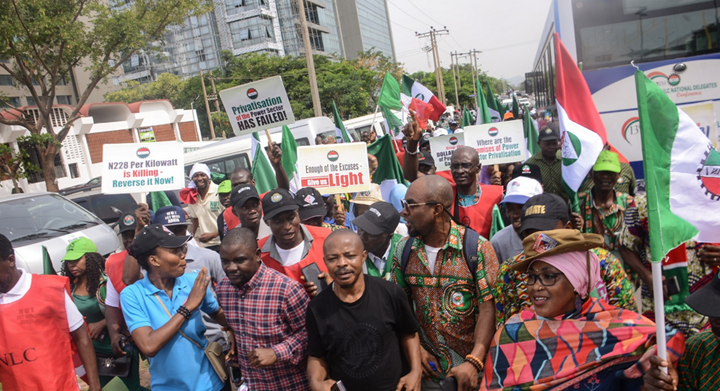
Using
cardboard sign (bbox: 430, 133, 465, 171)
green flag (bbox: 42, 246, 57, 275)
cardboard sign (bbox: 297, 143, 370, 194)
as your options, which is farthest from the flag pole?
cardboard sign (bbox: 430, 133, 465, 171)

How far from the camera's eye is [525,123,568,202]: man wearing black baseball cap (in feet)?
18.1

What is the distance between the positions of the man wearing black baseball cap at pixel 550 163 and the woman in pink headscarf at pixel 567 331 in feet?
10.6

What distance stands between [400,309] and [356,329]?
0.25 m

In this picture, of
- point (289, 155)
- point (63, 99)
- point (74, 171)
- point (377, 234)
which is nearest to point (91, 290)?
point (377, 234)

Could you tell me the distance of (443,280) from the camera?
2889 millimetres

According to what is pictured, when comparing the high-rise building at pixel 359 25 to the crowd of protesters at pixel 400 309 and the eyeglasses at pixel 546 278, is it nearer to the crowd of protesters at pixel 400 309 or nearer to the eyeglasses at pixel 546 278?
the crowd of protesters at pixel 400 309

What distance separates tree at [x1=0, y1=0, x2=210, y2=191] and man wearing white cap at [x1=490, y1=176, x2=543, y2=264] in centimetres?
1626

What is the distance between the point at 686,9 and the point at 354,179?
17.4 feet

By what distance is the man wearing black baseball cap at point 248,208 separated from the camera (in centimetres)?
465

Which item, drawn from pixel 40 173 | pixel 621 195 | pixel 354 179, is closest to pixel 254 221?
pixel 354 179

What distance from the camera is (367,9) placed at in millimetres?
105125

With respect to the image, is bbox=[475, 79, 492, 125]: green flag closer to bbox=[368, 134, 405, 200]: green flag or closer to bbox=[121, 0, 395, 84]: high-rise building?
bbox=[368, 134, 405, 200]: green flag

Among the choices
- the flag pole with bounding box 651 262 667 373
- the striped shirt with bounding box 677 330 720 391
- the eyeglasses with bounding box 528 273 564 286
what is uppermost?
the eyeglasses with bounding box 528 273 564 286

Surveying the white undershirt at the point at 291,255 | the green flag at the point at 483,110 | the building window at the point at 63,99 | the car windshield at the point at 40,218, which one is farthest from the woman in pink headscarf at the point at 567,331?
the building window at the point at 63,99
